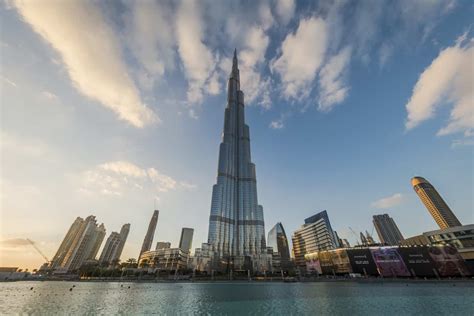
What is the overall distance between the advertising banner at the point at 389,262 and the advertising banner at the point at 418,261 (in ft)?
9.02

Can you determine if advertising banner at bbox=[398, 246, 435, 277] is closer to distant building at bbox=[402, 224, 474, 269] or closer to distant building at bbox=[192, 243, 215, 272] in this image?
distant building at bbox=[402, 224, 474, 269]

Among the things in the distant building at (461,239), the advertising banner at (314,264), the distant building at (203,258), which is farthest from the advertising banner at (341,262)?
the distant building at (203,258)

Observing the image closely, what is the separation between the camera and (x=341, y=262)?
474 feet

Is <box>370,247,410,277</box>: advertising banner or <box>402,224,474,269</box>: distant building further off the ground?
<box>402,224,474,269</box>: distant building

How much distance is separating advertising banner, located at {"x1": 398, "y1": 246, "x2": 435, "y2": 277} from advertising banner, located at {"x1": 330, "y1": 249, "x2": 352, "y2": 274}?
105 feet

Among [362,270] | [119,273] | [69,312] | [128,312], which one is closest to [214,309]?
[128,312]

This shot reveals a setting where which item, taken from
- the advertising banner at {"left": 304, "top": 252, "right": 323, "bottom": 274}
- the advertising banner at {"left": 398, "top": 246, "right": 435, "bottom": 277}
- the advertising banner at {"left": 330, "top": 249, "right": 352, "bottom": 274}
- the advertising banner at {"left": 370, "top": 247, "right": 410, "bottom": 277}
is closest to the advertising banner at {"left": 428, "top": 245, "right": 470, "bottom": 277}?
the advertising banner at {"left": 398, "top": 246, "right": 435, "bottom": 277}

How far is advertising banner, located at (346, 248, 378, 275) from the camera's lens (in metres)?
131

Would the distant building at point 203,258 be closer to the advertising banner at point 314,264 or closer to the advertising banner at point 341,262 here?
the advertising banner at point 314,264

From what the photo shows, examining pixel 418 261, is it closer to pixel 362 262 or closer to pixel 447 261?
pixel 447 261

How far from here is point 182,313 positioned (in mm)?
35375

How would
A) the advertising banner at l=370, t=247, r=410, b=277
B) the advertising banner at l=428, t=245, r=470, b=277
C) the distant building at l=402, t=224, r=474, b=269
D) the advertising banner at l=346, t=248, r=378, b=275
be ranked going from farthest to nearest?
the advertising banner at l=346, t=248, r=378, b=275
the advertising banner at l=370, t=247, r=410, b=277
the distant building at l=402, t=224, r=474, b=269
the advertising banner at l=428, t=245, r=470, b=277

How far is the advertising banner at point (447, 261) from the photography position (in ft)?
366

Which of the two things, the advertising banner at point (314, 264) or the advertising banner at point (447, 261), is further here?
the advertising banner at point (314, 264)
